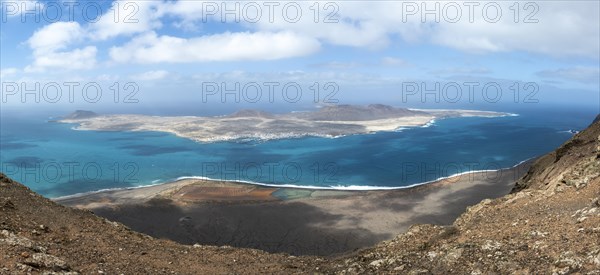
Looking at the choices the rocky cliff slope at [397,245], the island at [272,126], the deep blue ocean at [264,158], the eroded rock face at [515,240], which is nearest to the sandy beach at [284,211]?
the deep blue ocean at [264,158]

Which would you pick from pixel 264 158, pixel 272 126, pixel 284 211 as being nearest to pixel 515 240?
pixel 284 211

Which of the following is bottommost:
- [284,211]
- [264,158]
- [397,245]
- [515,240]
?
[284,211]

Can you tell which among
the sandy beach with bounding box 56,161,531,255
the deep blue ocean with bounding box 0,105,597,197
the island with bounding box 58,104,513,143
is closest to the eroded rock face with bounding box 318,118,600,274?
the sandy beach with bounding box 56,161,531,255

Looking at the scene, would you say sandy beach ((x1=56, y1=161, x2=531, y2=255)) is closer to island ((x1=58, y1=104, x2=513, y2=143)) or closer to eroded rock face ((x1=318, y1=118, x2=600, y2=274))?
eroded rock face ((x1=318, y1=118, x2=600, y2=274))

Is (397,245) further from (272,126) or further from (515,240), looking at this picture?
(272,126)

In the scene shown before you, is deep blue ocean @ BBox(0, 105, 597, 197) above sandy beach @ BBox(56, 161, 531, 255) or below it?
above

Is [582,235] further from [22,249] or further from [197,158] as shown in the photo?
[197,158]
